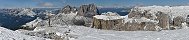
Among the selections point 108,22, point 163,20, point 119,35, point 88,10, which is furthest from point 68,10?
point 119,35

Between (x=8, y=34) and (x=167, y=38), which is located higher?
(x=8, y=34)

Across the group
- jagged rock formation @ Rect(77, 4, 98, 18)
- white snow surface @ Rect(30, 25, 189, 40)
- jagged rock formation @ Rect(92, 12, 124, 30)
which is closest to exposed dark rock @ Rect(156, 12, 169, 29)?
jagged rock formation @ Rect(92, 12, 124, 30)

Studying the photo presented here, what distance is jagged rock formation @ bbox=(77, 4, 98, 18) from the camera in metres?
106

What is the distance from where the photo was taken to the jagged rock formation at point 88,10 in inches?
4171

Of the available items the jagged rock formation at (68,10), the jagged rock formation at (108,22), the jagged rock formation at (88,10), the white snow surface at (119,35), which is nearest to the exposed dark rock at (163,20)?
the jagged rock formation at (108,22)

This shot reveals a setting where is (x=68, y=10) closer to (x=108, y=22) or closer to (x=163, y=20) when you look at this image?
(x=108, y=22)

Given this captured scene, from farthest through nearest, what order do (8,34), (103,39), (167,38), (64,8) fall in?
(64,8) → (167,38) → (103,39) → (8,34)

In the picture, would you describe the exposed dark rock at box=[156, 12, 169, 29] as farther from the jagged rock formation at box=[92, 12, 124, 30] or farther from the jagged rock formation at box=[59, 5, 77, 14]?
the jagged rock formation at box=[59, 5, 77, 14]

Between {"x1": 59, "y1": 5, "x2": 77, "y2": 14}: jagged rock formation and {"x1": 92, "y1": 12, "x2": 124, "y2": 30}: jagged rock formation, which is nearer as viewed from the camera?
{"x1": 92, "y1": 12, "x2": 124, "y2": 30}: jagged rock formation

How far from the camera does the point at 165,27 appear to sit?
6356 cm

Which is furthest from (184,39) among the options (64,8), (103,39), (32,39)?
(64,8)

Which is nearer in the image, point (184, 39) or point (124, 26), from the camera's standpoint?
point (184, 39)

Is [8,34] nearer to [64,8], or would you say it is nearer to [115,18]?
[115,18]

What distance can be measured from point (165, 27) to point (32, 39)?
36.7 m
